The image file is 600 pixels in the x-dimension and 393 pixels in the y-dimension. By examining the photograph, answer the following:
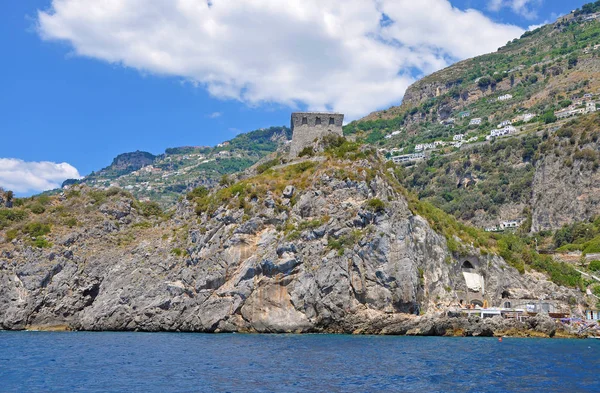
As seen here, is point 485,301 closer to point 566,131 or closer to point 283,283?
point 283,283

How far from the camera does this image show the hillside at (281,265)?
174ft

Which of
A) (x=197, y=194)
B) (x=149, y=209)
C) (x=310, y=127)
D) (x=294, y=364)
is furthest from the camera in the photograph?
(x=149, y=209)

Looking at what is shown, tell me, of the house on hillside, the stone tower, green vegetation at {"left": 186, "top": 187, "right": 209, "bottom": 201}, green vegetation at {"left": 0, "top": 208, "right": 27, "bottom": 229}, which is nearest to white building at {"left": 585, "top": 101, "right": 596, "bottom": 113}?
the house on hillside

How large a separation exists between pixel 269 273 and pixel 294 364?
21618 mm

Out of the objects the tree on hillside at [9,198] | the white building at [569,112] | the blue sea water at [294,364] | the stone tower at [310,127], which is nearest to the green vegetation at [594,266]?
the blue sea water at [294,364]

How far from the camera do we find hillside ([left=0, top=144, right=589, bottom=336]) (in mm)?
53031

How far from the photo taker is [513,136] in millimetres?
127750

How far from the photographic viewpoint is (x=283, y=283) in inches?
2125

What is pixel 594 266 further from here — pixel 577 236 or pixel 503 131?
pixel 503 131

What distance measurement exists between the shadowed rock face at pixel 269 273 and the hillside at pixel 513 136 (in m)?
26.3

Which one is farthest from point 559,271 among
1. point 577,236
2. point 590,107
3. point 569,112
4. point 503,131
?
point 503,131

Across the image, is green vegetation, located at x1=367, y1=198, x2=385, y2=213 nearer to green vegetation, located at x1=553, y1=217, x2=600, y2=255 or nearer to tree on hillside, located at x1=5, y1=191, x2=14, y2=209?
green vegetation, located at x1=553, y1=217, x2=600, y2=255

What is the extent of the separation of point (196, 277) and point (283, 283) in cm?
848

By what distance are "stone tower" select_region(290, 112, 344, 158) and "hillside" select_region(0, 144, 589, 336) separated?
5750 millimetres
